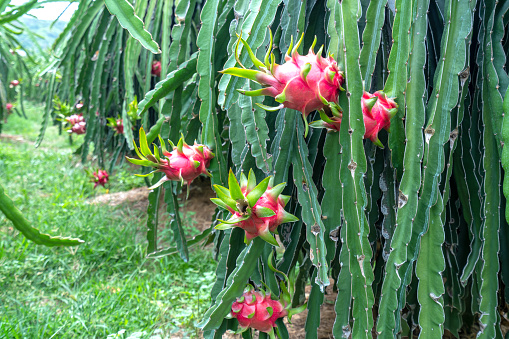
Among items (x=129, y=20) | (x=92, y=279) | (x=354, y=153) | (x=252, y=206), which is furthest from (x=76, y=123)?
(x=354, y=153)

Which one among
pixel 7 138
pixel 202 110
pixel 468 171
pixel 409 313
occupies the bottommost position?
pixel 7 138

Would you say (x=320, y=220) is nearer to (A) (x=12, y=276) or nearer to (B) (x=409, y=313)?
(B) (x=409, y=313)

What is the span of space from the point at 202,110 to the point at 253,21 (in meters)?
0.26

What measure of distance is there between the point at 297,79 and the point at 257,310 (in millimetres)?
610

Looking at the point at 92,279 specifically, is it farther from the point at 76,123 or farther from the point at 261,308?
the point at 76,123

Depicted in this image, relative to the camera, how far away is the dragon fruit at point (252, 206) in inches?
31.7

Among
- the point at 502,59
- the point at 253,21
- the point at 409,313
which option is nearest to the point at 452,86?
the point at 502,59

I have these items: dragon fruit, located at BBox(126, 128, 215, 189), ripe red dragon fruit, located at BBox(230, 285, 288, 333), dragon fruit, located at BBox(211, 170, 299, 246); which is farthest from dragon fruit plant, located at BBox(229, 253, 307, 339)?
dragon fruit, located at BBox(126, 128, 215, 189)

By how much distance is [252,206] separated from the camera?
0.82 m

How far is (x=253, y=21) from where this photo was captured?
100 cm

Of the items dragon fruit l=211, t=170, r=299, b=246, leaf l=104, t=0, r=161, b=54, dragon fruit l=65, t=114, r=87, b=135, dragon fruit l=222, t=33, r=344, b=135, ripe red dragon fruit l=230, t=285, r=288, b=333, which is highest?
leaf l=104, t=0, r=161, b=54

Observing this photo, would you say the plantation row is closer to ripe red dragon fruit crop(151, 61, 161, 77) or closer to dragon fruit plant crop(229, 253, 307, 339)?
dragon fruit plant crop(229, 253, 307, 339)

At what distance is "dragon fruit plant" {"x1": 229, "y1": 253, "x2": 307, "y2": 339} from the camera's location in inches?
41.8

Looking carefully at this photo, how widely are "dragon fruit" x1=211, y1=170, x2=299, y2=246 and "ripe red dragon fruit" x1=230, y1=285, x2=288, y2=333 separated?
25cm
